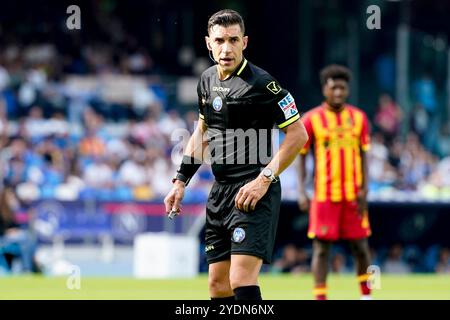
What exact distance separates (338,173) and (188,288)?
3.00m

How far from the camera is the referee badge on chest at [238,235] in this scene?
7793mm

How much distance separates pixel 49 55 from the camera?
2378 centimetres

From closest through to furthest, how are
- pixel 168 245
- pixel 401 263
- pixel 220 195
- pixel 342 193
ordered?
1. pixel 220 195
2. pixel 342 193
3. pixel 168 245
4. pixel 401 263

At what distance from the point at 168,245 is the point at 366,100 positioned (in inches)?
350

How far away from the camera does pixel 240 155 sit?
803 cm

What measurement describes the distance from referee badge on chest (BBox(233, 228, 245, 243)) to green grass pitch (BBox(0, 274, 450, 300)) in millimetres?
4882

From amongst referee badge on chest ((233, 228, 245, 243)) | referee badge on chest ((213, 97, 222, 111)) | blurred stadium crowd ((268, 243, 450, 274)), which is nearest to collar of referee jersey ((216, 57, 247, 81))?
referee badge on chest ((213, 97, 222, 111))

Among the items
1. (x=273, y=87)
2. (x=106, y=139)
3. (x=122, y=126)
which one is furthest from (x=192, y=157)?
(x=122, y=126)

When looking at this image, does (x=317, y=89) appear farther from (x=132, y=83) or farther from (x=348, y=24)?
(x=132, y=83)

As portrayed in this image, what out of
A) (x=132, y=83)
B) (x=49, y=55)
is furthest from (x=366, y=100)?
(x=49, y=55)

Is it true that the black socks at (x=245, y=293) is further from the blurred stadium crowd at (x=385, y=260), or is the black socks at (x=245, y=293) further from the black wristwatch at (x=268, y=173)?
the blurred stadium crowd at (x=385, y=260)

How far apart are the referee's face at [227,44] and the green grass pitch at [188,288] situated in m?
5.10

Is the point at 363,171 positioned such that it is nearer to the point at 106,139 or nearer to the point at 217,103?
the point at 217,103

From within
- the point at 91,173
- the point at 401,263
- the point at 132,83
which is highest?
the point at 132,83
